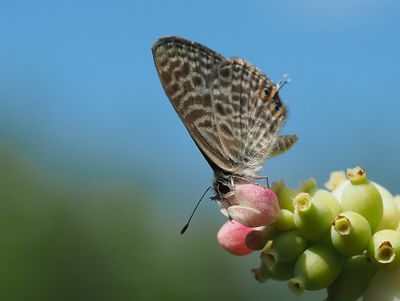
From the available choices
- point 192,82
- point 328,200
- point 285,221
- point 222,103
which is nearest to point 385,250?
point 328,200

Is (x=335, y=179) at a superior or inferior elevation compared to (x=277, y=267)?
superior

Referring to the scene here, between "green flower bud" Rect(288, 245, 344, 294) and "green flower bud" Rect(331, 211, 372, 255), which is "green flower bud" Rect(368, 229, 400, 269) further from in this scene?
"green flower bud" Rect(288, 245, 344, 294)

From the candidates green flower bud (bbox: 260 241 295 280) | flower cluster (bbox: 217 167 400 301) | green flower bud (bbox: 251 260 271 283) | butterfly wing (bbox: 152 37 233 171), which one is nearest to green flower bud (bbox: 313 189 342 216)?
flower cluster (bbox: 217 167 400 301)

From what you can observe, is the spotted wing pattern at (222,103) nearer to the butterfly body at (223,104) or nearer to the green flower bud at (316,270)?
the butterfly body at (223,104)

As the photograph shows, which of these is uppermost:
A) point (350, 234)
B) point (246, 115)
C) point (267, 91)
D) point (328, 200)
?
point (267, 91)

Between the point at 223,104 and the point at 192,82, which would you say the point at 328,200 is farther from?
the point at 192,82

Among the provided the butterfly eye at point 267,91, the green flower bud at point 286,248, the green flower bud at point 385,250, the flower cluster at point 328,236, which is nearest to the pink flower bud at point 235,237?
the flower cluster at point 328,236

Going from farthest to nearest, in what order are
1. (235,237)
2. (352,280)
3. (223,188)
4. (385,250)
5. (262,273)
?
(223,188)
(235,237)
(262,273)
(352,280)
(385,250)

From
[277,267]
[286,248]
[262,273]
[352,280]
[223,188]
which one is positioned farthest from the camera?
[223,188]

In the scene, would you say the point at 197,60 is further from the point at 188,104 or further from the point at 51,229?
the point at 51,229
